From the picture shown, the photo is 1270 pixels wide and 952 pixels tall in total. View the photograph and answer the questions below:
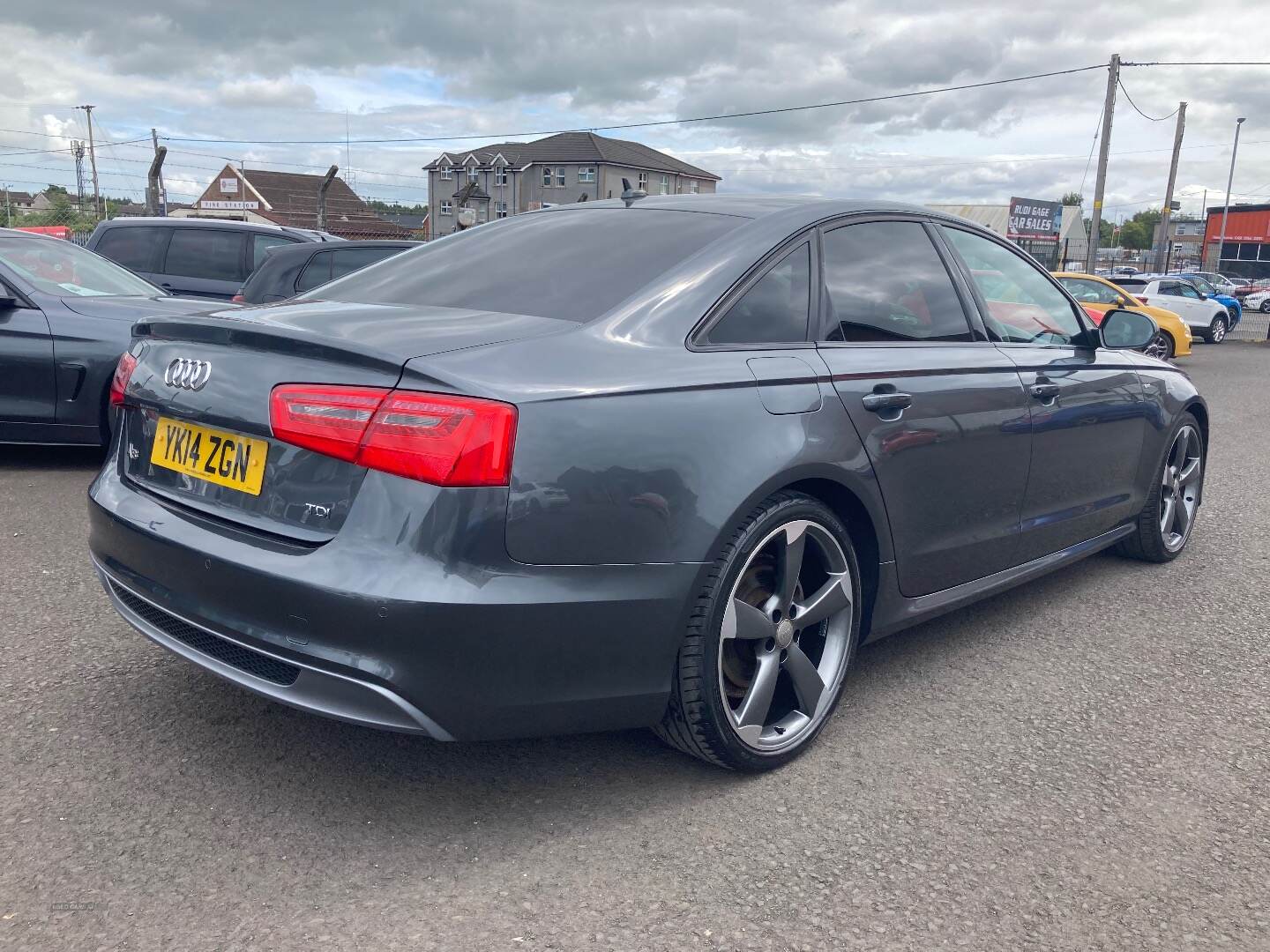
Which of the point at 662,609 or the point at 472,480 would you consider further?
the point at 662,609

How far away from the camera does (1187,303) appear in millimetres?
24859

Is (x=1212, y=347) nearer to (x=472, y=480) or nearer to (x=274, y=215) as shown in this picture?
(x=472, y=480)

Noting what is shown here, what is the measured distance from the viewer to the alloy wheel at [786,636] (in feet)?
9.12

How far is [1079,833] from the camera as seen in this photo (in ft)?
8.62

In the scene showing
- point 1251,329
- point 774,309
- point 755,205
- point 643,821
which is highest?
Result: point 755,205

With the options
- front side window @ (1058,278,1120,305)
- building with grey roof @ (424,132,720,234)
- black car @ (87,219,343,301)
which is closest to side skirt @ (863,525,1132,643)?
black car @ (87,219,343,301)

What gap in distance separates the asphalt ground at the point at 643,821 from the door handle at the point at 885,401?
956 millimetres

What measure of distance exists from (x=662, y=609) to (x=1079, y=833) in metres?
1.18

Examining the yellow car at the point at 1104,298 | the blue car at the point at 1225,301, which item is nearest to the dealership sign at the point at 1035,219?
the blue car at the point at 1225,301

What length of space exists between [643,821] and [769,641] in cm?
58

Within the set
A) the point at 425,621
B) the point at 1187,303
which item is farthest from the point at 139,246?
the point at 1187,303

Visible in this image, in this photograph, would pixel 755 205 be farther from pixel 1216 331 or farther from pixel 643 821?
pixel 1216 331

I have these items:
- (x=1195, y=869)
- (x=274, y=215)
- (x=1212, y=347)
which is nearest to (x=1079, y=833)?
(x=1195, y=869)

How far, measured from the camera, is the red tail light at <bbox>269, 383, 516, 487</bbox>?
222 cm
